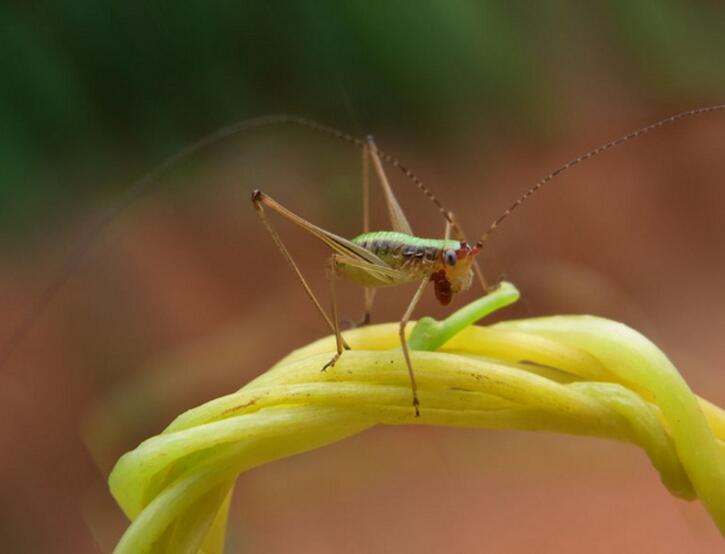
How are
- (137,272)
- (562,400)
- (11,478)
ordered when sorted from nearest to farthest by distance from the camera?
(562,400)
(11,478)
(137,272)

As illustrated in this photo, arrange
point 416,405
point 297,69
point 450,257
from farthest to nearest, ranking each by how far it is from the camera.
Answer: point 297,69, point 450,257, point 416,405

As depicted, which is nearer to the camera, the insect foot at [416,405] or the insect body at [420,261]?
the insect foot at [416,405]

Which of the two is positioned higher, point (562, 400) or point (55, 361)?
point (55, 361)

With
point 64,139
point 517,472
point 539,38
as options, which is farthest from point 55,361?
point 539,38

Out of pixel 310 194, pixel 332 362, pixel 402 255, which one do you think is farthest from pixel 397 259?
pixel 310 194

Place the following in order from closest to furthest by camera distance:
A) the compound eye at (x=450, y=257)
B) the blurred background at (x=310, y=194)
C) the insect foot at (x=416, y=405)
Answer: the insect foot at (x=416, y=405)
the compound eye at (x=450, y=257)
the blurred background at (x=310, y=194)

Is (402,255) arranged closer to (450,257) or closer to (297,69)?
(450,257)

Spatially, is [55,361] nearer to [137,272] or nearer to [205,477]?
[137,272]

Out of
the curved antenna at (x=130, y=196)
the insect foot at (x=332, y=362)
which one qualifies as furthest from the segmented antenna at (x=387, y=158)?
the insect foot at (x=332, y=362)

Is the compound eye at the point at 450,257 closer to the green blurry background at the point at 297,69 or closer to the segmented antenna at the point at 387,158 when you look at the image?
the segmented antenna at the point at 387,158
